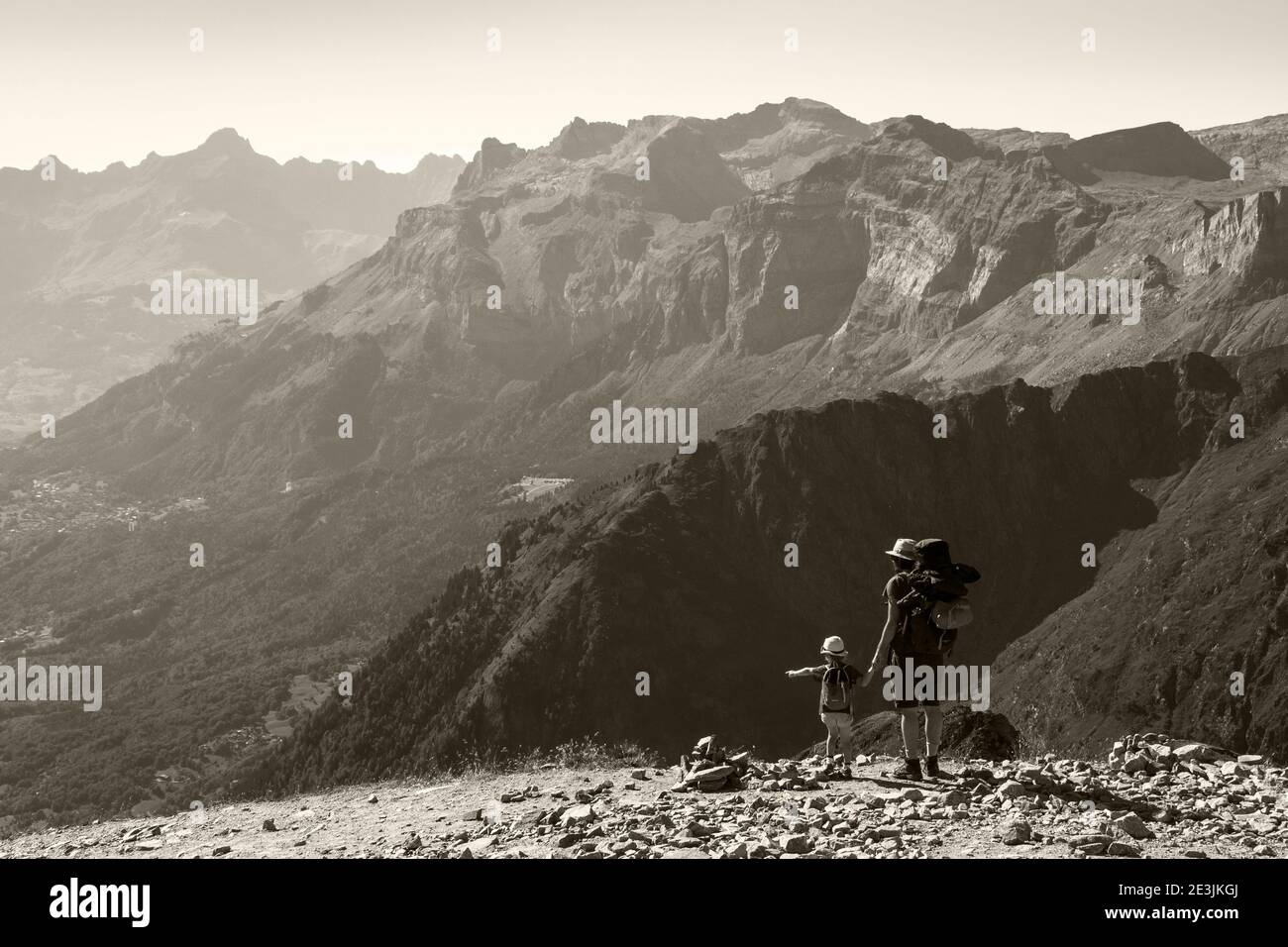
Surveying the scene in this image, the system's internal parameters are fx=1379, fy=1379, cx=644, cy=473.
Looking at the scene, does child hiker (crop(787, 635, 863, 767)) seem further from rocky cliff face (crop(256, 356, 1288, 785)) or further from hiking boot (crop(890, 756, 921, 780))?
rocky cliff face (crop(256, 356, 1288, 785))

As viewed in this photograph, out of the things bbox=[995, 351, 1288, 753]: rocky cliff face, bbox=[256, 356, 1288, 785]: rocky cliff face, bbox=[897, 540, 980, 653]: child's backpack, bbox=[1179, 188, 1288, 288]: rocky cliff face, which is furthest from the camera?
bbox=[1179, 188, 1288, 288]: rocky cliff face

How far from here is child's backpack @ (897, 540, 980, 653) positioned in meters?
21.7

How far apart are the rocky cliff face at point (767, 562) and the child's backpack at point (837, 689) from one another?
52.6m

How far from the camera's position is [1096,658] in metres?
74.6

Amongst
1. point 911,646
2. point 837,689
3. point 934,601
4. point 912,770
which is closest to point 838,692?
point 837,689

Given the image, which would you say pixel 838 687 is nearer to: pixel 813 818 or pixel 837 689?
pixel 837 689

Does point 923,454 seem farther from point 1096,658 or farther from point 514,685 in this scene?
point 514,685

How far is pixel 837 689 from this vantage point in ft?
80.9

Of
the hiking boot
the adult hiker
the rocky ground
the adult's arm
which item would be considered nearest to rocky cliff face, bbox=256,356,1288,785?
the rocky ground

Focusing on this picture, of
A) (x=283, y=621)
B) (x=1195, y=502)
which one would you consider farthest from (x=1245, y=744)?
(x=283, y=621)

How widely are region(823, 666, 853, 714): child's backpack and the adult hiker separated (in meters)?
1.75

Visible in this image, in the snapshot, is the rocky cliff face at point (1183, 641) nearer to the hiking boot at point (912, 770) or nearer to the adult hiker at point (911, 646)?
the hiking boot at point (912, 770)

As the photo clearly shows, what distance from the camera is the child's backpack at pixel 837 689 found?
80.9 feet
